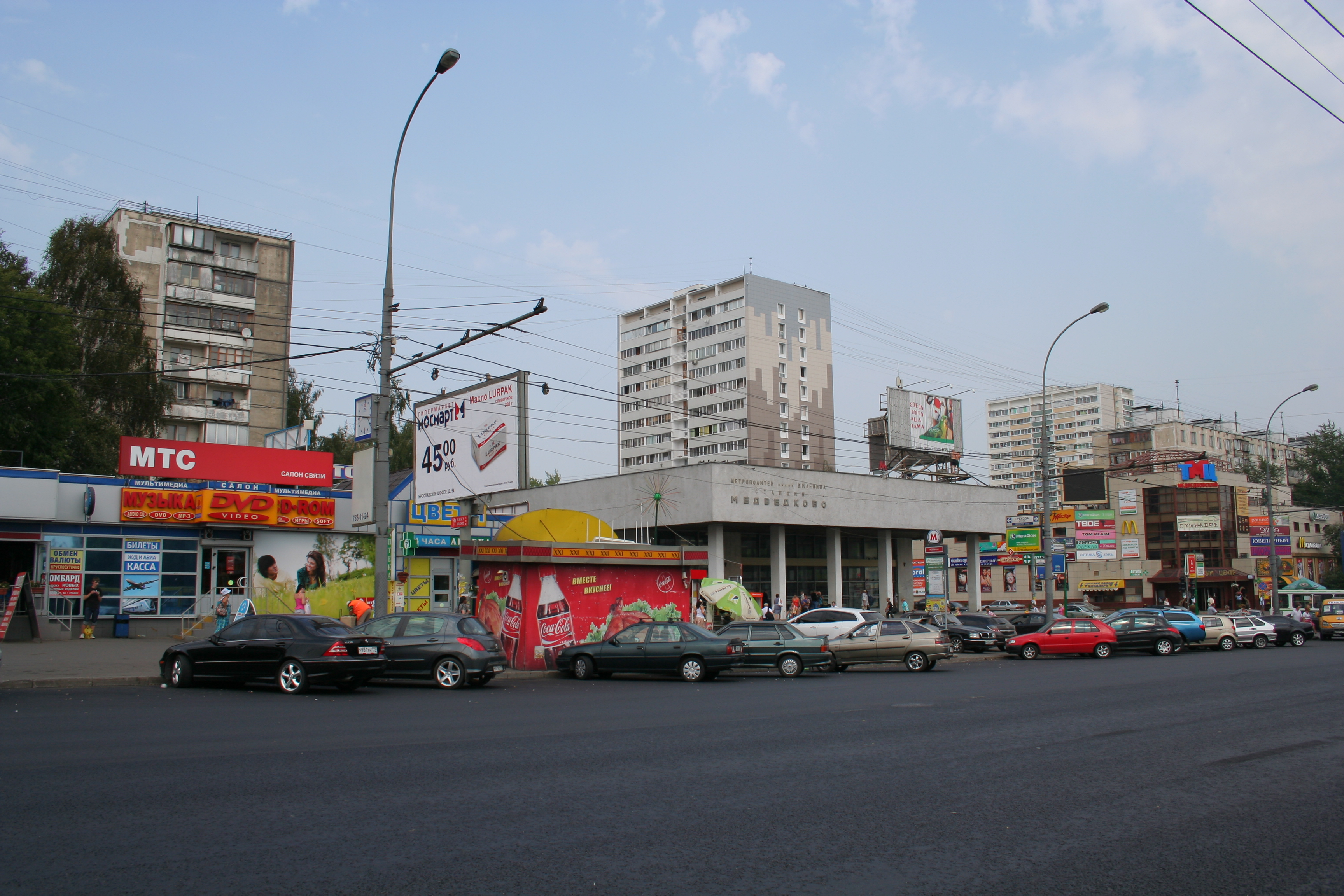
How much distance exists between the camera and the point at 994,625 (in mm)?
36344

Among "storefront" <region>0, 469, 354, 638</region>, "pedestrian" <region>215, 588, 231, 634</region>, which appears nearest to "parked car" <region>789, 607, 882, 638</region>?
"pedestrian" <region>215, 588, 231, 634</region>

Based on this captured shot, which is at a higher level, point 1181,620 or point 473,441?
point 473,441

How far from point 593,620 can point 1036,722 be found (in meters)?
14.3

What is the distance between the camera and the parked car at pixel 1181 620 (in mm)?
34219

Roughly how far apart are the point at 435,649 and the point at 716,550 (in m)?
27.1

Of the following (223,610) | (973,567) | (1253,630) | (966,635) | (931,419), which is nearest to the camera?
(223,610)

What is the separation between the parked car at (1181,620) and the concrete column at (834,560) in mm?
16180

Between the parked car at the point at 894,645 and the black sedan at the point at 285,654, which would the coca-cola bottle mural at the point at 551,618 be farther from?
the parked car at the point at 894,645

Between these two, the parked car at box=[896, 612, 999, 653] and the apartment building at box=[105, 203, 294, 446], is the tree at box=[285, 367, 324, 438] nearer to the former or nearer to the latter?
A: the apartment building at box=[105, 203, 294, 446]

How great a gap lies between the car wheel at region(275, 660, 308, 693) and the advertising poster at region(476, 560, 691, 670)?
7370mm

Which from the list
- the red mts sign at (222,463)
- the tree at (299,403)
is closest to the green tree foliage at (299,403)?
the tree at (299,403)

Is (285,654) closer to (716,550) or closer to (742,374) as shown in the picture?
(716,550)

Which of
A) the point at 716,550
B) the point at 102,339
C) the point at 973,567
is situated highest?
the point at 102,339

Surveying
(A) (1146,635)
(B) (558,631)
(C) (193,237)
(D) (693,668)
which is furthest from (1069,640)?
(C) (193,237)
